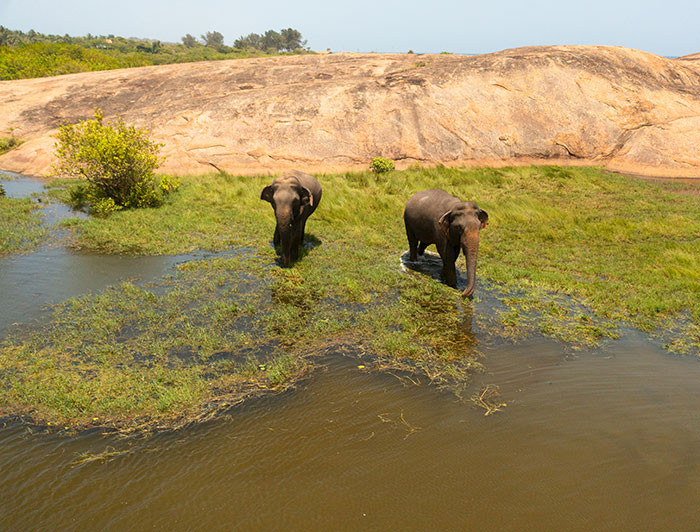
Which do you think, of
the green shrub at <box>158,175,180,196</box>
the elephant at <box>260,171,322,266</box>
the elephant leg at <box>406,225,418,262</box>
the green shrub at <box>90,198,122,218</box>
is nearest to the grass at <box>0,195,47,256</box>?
the green shrub at <box>90,198,122,218</box>

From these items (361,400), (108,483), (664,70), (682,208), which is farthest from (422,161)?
(108,483)

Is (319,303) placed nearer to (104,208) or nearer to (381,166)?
(104,208)

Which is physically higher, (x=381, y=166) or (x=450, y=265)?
(x=381, y=166)

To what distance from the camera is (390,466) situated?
515 centimetres

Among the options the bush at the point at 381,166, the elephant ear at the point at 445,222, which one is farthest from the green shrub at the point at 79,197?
the elephant ear at the point at 445,222

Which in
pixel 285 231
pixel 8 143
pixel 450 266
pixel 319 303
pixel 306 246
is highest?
pixel 8 143

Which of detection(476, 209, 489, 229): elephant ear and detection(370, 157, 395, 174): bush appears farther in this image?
detection(370, 157, 395, 174): bush

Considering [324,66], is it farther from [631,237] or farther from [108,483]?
[108,483]

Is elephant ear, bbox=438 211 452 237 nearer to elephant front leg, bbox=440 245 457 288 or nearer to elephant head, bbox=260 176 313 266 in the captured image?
elephant front leg, bbox=440 245 457 288

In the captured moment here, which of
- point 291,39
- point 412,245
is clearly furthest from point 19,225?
point 291,39

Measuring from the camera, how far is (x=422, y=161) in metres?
24.5

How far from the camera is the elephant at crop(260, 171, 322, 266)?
1070cm

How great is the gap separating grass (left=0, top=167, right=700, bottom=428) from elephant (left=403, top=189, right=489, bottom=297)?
54cm

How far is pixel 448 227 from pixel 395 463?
18.9ft
